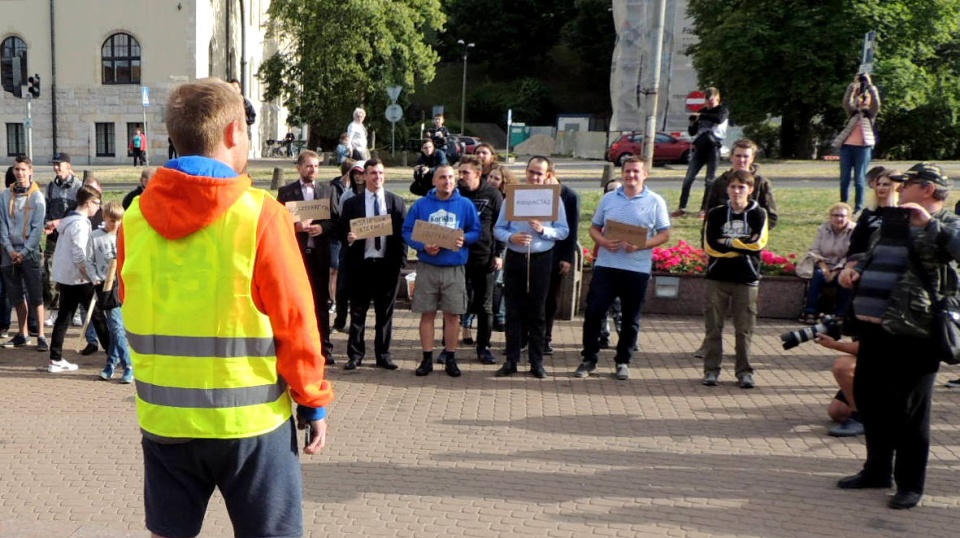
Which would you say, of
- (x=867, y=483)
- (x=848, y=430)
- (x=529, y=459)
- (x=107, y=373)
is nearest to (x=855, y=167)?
(x=848, y=430)

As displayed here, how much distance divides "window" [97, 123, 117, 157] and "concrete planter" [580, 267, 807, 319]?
37.1m

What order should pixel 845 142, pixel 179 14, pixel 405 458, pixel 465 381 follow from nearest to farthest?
pixel 405 458, pixel 465 381, pixel 845 142, pixel 179 14

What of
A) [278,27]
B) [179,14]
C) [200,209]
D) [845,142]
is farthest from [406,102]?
[200,209]

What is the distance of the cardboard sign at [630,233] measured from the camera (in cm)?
852

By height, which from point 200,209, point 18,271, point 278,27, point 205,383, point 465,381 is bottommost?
point 465,381

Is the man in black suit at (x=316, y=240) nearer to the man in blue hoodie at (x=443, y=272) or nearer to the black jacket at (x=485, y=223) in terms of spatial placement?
the man in blue hoodie at (x=443, y=272)

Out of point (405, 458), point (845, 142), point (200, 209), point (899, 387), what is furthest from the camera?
point (845, 142)

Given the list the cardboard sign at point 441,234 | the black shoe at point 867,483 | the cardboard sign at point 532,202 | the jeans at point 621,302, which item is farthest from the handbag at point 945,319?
the cardboard sign at point 441,234

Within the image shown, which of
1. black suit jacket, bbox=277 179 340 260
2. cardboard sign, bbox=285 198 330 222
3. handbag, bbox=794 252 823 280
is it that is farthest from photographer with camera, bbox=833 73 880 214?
cardboard sign, bbox=285 198 330 222

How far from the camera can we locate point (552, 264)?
29.8 feet

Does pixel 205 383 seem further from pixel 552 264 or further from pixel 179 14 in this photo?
pixel 179 14

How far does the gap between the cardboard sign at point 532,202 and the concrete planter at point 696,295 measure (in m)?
2.85

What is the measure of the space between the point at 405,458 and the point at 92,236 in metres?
4.23

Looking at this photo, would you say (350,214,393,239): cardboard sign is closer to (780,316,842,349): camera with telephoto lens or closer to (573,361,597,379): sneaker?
(573,361,597,379): sneaker
